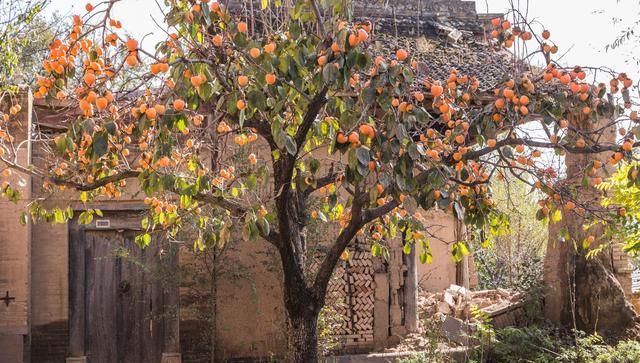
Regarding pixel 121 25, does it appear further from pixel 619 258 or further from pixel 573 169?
pixel 619 258

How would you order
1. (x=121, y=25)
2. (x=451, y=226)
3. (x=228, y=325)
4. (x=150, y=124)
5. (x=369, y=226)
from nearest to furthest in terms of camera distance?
(x=150, y=124) < (x=121, y=25) < (x=369, y=226) < (x=228, y=325) < (x=451, y=226)

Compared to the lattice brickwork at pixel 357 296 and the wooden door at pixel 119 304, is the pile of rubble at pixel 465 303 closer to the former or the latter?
the lattice brickwork at pixel 357 296

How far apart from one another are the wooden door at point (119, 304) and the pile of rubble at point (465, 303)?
3726 millimetres

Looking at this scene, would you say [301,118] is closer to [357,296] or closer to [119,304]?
[357,296]

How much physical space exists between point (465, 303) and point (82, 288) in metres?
5.52

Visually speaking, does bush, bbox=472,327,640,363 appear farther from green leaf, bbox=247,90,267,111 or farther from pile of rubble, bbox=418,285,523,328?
green leaf, bbox=247,90,267,111

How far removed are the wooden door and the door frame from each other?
0.07m

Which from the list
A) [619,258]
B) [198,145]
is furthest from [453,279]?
[198,145]

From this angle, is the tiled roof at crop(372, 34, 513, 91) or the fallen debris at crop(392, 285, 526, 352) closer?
the fallen debris at crop(392, 285, 526, 352)

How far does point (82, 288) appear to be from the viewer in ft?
33.4

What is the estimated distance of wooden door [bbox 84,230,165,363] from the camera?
33.4ft

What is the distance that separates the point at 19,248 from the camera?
953cm

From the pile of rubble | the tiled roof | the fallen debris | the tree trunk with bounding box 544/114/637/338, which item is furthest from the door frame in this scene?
the tree trunk with bounding box 544/114/637/338

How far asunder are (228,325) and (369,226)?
4125mm
